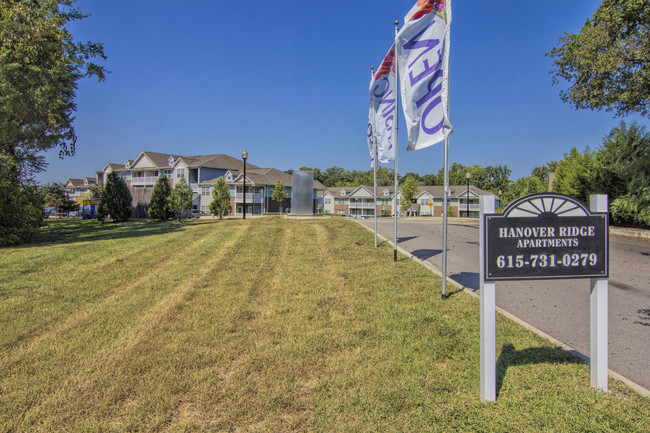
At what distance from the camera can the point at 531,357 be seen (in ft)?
12.6

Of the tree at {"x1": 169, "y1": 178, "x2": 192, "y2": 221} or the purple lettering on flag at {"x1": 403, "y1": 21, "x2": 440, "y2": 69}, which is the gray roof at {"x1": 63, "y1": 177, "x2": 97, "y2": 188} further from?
the purple lettering on flag at {"x1": 403, "y1": 21, "x2": 440, "y2": 69}

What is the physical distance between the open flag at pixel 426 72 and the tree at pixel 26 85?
1399 centimetres

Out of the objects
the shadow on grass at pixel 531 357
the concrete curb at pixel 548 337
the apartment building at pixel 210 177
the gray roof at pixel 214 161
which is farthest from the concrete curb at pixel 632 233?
the gray roof at pixel 214 161

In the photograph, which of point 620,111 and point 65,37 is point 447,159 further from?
point 65,37

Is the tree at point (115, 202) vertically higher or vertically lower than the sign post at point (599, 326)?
higher

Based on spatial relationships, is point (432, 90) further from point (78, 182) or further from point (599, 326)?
point (78, 182)

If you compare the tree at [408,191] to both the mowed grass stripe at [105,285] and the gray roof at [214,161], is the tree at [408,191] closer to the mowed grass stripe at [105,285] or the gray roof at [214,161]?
the gray roof at [214,161]

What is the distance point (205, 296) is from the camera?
6.00m

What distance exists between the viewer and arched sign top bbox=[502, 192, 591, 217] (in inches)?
128

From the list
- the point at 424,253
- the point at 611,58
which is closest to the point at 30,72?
the point at 424,253

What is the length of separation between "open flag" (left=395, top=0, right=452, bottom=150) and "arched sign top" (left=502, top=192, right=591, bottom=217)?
276 centimetres

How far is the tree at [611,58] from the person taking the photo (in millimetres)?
13094

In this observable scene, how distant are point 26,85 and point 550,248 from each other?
18.7m

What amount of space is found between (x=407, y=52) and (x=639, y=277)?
24.5 feet
